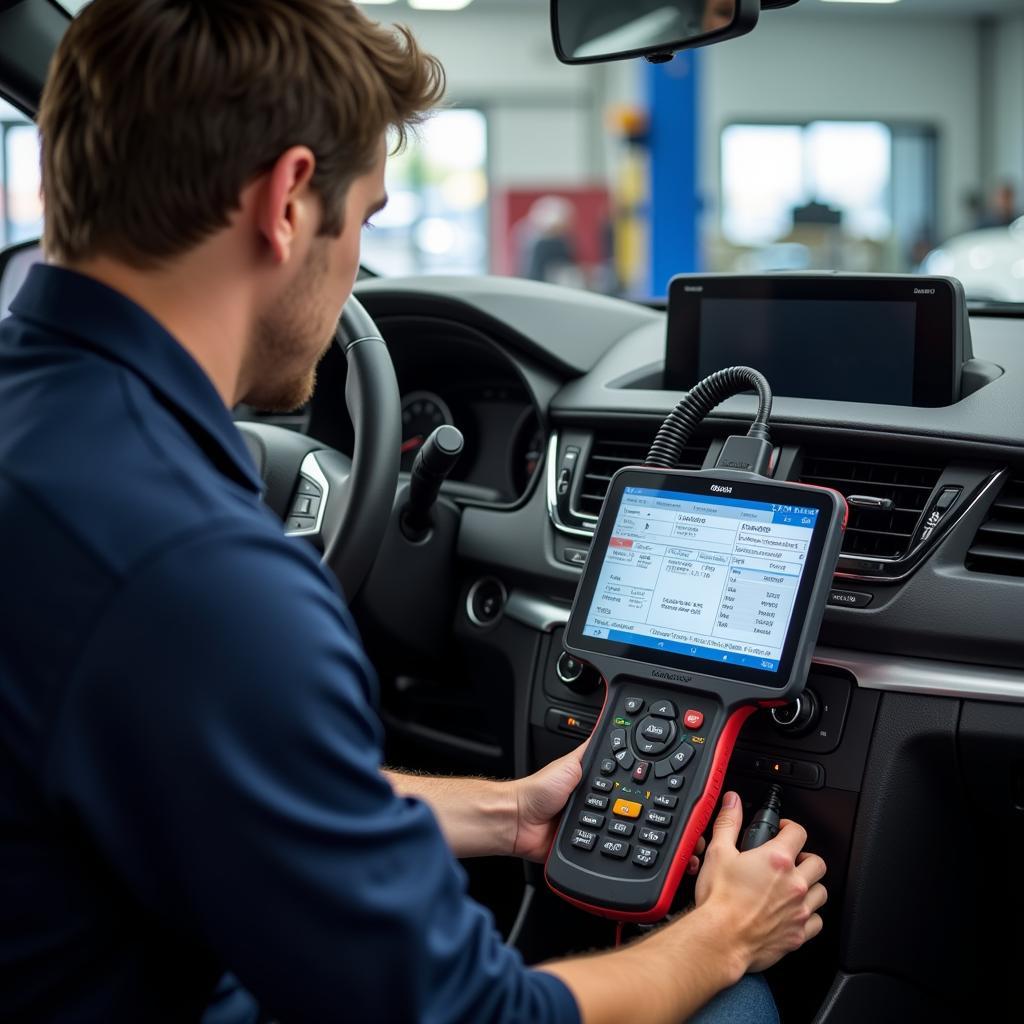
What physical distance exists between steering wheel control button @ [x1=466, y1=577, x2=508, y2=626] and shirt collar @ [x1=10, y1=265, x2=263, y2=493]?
0.96 metres

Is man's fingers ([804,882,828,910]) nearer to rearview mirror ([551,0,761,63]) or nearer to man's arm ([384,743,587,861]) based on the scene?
man's arm ([384,743,587,861])

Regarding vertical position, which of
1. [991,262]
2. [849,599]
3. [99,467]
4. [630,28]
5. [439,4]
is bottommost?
[849,599]

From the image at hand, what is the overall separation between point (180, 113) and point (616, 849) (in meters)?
0.74

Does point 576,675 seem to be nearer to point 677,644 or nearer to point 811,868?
point 677,644

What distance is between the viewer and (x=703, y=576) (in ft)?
4.19

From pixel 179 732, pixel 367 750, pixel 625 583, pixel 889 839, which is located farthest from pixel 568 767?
pixel 179 732

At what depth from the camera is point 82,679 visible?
641 mm

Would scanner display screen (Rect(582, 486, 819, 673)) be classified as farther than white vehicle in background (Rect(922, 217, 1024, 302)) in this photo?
No

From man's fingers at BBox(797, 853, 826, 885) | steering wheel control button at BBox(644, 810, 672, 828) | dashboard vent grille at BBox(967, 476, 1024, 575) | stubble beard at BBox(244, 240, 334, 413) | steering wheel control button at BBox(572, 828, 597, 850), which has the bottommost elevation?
man's fingers at BBox(797, 853, 826, 885)

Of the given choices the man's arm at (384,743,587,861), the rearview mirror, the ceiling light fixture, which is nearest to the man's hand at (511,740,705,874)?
the man's arm at (384,743,587,861)

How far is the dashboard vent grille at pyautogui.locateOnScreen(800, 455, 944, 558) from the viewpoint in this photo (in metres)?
1.33

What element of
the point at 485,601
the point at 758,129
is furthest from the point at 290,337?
the point at 758,129

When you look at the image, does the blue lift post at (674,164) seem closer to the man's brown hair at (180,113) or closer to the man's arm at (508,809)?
the man's arm at (508,809)

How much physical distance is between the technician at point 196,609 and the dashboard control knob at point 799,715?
44 cm
